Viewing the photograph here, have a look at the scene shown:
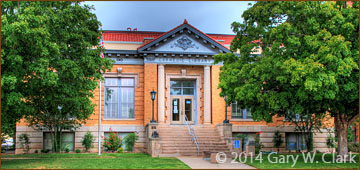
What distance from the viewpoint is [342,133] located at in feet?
59.2

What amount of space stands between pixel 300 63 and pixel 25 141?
18.9 meters

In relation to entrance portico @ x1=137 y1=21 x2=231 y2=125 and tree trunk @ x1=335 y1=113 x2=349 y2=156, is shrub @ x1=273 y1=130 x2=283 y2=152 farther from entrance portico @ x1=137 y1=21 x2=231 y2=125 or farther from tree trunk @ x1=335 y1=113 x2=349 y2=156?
tree trunk @ x1=335 y1=113 x2=349 y2=156

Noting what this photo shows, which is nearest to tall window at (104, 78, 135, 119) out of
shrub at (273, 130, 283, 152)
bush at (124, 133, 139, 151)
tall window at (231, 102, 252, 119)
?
bush at (124, 133, 139, 151)

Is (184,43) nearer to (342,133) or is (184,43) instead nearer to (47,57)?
(342,133)

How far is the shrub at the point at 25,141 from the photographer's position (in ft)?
79.8

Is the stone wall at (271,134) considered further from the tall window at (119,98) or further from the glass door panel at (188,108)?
the tall window at (119,98)

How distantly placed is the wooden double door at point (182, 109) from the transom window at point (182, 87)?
40 cm

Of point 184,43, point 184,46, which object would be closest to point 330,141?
point 184,46

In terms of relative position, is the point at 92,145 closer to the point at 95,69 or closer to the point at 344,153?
the point at 95,69

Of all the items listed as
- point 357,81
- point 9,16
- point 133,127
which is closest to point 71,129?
point 133,127

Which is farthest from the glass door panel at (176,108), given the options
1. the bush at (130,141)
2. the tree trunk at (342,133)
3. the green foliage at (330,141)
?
the tree trunk at (342,133)

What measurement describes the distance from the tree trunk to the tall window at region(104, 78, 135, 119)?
1390cm

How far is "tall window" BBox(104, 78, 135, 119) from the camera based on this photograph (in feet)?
85.4

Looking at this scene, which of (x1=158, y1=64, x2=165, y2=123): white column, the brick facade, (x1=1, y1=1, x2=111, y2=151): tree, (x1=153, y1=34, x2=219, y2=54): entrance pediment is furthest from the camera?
(x1=153, y1=34, x2=219, y2=54): entrance pediment
